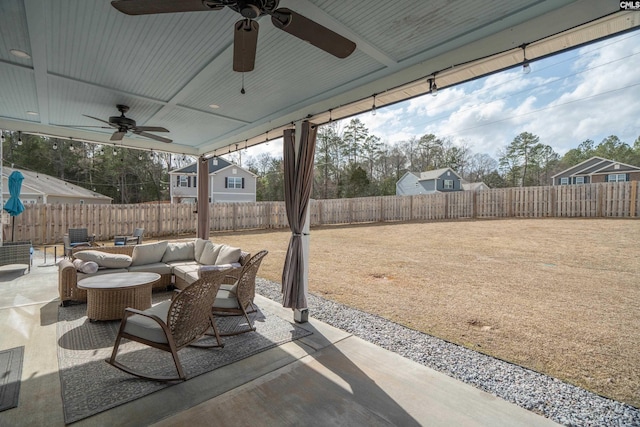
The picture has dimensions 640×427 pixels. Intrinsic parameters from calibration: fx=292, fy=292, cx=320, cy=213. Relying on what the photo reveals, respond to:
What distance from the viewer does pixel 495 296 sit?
15.2ft

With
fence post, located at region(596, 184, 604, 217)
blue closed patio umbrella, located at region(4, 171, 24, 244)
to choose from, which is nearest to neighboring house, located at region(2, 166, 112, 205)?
blue closed patio umbrella, located at region(4, 171, 24, 244)

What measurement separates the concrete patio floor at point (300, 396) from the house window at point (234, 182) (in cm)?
1884

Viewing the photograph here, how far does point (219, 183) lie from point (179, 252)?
53.6ft

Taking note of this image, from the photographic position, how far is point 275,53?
2.87 metres

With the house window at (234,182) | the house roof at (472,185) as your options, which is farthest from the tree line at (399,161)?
the house window at (234,182)

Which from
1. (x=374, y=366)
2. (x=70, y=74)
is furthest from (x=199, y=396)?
(x=70, y=74)

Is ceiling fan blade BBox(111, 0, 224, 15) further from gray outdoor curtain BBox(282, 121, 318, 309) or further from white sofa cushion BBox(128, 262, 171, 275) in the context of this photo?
white sofa cushion BBox(128, 262, 171, 275)

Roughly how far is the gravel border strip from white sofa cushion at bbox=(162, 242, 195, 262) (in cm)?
302

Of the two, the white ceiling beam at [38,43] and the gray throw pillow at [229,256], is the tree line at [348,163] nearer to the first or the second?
the gray throw pillow at [229,256]

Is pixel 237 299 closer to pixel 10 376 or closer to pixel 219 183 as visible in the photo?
pixel 10 376

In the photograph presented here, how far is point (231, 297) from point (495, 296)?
4.03 metres

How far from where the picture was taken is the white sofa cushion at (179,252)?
5.34m

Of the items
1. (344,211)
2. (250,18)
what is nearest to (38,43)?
(250,18)

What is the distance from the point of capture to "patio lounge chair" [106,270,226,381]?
98.3 inches
